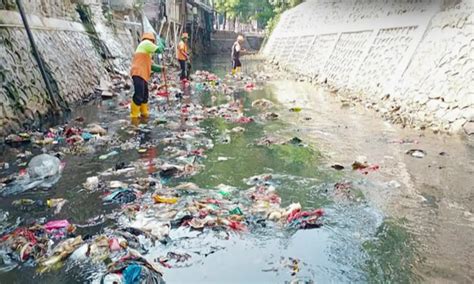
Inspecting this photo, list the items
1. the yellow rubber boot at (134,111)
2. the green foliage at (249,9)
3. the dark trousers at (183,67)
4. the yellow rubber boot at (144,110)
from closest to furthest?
the yellow rubber boot at (134,111), the yellow rubber boot at (144,110), the dark trousers at (183,67), the green foliage at (249,9)

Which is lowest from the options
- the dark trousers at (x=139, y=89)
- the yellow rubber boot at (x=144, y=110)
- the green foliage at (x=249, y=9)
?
the green foliage at (x=249, y=9)

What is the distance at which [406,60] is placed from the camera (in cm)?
988

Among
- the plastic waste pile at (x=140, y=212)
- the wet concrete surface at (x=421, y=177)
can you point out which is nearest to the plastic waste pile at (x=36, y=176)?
the plastic waste pile at (x=140, y=212)

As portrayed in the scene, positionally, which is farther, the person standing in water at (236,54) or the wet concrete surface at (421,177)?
the person standing in water at (236,54)

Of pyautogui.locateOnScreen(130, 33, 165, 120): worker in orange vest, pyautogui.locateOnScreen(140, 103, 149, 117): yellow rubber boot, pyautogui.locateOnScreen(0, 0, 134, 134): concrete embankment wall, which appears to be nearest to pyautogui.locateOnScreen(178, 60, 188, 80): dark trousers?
pyautogui.locateOnScreen(0, 0, 134, 134): concrete embankment wall

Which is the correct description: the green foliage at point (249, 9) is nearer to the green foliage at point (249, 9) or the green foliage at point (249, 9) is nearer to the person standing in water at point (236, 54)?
the green foliage at point (249, 9)

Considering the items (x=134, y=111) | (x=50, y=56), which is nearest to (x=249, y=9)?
(x=50, y=56)

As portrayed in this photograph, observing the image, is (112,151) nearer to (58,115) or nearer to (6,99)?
(6,99)

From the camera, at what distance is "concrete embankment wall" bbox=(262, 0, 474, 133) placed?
7.91 meters

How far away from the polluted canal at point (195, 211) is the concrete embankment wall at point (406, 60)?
2.10 m

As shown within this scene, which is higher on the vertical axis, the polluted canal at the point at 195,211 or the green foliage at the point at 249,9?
the polluted canal at the point at 195,211

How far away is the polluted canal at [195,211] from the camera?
3416 millimetres

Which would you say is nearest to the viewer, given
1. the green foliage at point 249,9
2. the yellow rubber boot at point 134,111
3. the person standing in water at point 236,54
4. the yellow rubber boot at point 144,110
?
the yellow rubber boot at point 134,111

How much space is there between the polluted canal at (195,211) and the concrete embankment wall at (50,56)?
0.80 m
